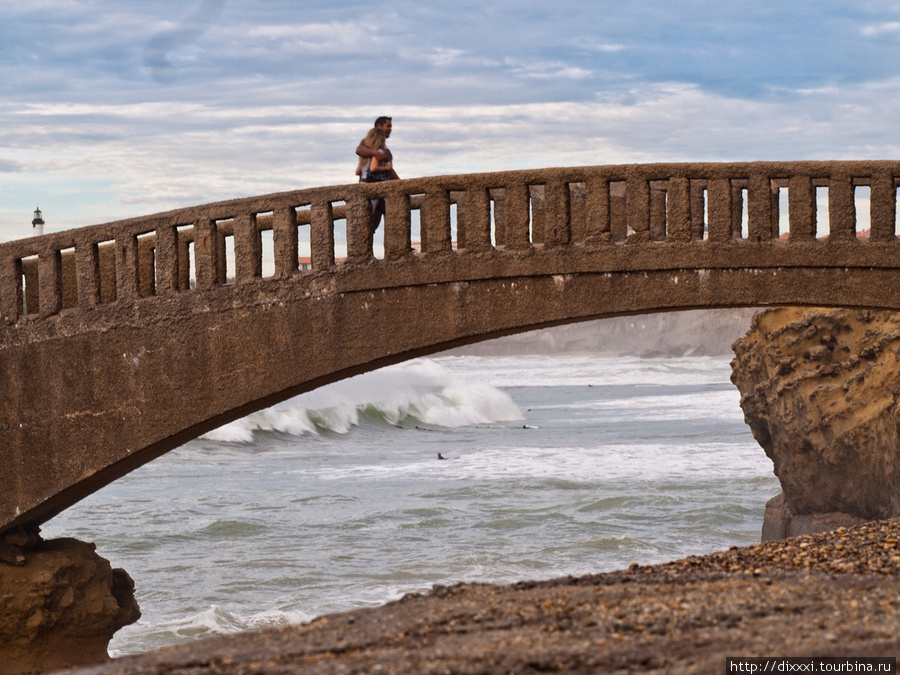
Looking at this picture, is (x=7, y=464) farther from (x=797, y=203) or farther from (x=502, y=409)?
(x=502, y=409)

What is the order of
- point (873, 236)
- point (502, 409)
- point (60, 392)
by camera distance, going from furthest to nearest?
point (502, 409)
point (60, 392)
point (873, 236)

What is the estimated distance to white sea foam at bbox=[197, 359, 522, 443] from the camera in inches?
1458

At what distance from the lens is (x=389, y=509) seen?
20.9 m

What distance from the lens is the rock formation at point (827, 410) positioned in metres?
13.7

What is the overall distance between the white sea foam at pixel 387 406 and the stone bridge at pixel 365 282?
2382 centimetres

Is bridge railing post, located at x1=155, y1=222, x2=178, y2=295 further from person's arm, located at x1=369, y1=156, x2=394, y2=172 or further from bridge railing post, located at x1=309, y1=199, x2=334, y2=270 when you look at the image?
person's arm, located at x1=369, y1=156, x2=394, y2=172

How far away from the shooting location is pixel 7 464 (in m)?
10.2

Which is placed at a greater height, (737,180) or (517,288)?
(737,180)

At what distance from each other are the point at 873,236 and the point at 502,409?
37.2 m

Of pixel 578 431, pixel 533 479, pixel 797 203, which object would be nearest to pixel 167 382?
pixel 797 203

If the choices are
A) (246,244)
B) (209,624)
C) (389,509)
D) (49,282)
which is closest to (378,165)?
(246,244)

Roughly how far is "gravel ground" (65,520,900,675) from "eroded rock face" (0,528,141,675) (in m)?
4.48

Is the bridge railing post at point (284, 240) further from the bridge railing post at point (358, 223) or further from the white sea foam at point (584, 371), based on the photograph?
the white sea foam at point (584, 371)

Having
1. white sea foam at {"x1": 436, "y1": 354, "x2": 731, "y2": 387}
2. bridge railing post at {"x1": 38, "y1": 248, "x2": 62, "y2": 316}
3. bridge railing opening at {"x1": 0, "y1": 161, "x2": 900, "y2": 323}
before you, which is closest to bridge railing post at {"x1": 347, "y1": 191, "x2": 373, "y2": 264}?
bridge railing opening at {"x1": 0, "y1": 161, "x2": 900, "y2": 323}
